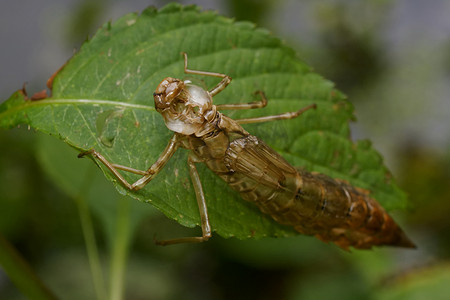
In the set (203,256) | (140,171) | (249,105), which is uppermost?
(203,256)

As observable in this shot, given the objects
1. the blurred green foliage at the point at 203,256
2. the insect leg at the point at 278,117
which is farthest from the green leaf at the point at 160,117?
the blurred green foliage at the point at 203,256

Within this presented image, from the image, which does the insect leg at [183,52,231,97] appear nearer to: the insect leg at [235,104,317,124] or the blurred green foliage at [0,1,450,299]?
the insect leg at [235,104,317,124]

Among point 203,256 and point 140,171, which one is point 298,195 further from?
point 203,256

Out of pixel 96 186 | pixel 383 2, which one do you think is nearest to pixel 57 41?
pixel 96 186

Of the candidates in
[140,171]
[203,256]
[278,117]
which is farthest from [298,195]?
[203,256]

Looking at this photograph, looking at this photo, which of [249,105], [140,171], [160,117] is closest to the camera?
[140,171]

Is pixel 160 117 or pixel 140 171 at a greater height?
pixel 160 117

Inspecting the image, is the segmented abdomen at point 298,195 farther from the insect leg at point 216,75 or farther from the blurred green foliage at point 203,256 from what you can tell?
the blurred green foliage at point 203,256

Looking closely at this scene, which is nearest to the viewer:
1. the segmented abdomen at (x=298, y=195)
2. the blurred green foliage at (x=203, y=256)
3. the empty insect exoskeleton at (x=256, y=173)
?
the empty insect exoskeleton at (x=256, y=173)
